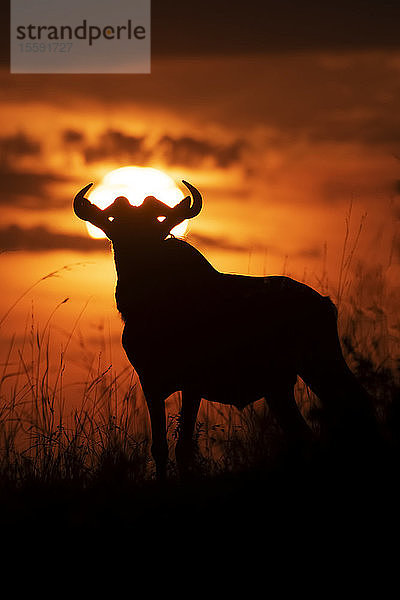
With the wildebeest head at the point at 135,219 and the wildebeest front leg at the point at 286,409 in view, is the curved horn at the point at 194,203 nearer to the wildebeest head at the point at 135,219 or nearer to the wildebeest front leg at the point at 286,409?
the wildebeest head at the point at 135,219

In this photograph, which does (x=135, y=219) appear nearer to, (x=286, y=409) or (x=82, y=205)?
(x=82, y=205)

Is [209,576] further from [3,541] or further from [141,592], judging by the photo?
[3,541]

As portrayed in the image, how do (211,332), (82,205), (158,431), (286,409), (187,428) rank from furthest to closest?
(82,205) → (211,332) → (286,409) → (187,428) → (158,431)

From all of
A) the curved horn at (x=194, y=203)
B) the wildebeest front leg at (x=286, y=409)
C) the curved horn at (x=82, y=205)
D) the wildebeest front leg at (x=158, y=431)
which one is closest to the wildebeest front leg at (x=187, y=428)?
the wildebeest front leg at (x=158, y=431)

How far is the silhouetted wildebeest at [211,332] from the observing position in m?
5.78

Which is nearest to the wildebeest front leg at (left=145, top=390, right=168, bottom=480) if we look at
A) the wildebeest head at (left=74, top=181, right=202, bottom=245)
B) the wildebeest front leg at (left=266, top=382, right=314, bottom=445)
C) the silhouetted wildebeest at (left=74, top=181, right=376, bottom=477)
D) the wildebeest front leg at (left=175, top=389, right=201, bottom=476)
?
the silhouetted wildebeest at (left=74, top=181, right=376, bottom=477)

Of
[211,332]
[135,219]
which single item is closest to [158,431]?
[211,332]

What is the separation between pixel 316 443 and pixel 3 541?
1.97m

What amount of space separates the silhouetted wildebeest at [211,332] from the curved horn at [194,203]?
0.46 meters

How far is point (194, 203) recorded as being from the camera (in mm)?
6676

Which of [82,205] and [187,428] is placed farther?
[82,205]

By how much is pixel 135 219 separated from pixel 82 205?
63 centimetres

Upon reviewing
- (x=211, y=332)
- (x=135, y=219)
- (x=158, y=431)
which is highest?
(x=135, y=219)

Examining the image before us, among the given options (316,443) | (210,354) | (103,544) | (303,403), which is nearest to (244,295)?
(210,354)
